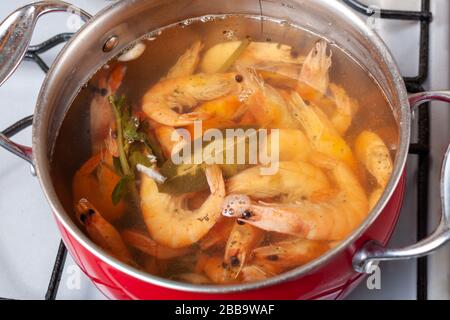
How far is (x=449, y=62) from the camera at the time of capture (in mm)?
1052

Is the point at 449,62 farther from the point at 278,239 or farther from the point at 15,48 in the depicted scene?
the point at 15,48

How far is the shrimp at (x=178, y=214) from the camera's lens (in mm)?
867

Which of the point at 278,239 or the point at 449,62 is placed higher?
the point at 449,62

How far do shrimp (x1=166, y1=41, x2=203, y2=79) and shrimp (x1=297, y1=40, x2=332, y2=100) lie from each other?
0.17 metres

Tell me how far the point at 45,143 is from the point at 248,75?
0.34 m

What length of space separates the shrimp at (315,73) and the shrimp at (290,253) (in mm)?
258

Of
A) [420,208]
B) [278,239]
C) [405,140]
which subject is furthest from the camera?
[420,208]

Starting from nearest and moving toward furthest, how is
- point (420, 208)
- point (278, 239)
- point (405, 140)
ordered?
point (405, 140) → point (278, 239) → point (420, 208)

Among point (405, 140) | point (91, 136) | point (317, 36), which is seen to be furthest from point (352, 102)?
point (91, 136)

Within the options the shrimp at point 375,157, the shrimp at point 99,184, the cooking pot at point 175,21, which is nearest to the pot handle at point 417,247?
the cooking pot at point 175,21

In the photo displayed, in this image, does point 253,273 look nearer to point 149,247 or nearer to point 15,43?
point 149,247

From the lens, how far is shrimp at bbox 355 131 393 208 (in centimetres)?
88

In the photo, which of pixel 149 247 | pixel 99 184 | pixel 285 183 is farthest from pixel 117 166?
pixel 285 183

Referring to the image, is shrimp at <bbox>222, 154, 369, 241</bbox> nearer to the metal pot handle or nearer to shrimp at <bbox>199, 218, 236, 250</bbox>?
shrimp at <bbox>199, 218, 236, 250</bbox>
